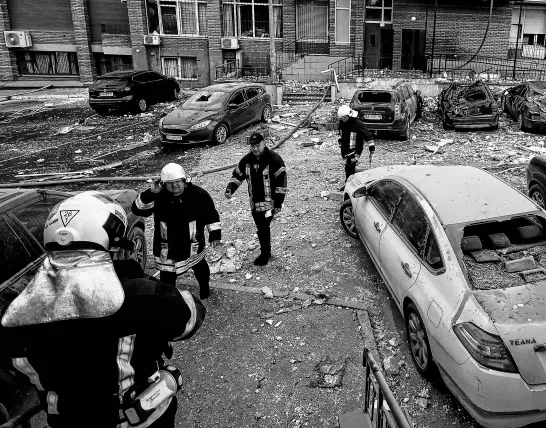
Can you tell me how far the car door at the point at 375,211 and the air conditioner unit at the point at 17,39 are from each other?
2499 cm

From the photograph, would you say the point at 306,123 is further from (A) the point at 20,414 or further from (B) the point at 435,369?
(A) the point at 20,414

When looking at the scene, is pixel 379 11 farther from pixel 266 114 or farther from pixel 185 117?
pixel 185 117

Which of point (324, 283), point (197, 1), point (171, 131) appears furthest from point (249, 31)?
point (324, 283)

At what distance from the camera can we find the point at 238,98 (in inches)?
549

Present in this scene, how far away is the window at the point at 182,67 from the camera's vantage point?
2481 centimetres

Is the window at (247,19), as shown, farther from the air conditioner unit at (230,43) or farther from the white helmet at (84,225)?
the white helmet at (84,225)

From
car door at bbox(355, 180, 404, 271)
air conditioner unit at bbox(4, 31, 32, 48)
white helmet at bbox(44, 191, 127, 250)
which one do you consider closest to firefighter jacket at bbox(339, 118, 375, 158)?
car door at bbox(355, 180, 404, 271)

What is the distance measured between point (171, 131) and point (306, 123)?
453 centimetres

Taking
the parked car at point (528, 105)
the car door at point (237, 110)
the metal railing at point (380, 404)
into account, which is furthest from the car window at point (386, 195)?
the parked car at point (528, 105)

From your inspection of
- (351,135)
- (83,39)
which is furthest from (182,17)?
(351,135)

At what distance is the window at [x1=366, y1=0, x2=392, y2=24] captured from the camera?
78.9 ft

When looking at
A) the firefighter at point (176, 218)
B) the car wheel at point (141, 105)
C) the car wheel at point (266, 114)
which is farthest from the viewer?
the car wheel at point (141, 105)

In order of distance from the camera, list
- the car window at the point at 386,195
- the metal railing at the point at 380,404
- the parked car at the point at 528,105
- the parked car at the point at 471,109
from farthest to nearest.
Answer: the parked car at the point at 471,109 → the parked car at the point at 528,105 → the car window at the point at 386,195 → the metal railing at the point at 380,404

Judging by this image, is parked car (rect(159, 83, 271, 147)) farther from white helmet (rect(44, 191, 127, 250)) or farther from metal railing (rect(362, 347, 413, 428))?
white helmet (rect(44, 191, 127, 250))
